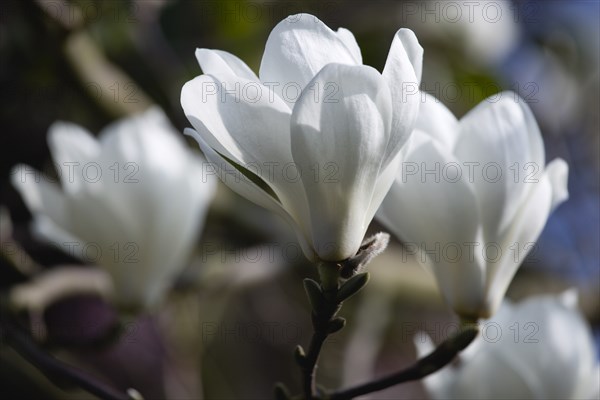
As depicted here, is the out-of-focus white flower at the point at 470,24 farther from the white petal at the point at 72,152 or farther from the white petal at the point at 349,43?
the white petal at the point at 349,43

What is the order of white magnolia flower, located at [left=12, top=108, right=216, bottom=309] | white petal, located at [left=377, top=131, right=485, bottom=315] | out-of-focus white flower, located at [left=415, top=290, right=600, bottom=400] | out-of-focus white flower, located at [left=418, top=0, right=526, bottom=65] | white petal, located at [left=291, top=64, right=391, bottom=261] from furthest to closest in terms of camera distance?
out-of-focus white flower, located at [left=418, top=0, right=526, bottom=65] < white magnolia flower, located at [left=12, top=108, right=216, bottom=309] < out-of-focus white flower, located at [left=415, top=290, right=600, bottom=400] < white petal, located at [left=377, top=131, right=485, bottom=315] < white petal, located at [left=291, top=64, right=391, bottom=261]

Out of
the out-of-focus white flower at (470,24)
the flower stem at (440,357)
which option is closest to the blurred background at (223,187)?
the out-of-focus white flower at (470,24)

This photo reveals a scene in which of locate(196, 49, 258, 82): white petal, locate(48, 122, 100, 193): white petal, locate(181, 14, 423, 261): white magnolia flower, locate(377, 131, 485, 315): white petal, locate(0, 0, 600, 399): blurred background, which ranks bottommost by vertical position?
locate(0, 0, 600, 399): blurred background

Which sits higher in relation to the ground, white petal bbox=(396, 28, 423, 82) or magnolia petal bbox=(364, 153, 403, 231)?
white petal bbox=(396, 28, 423, 82)

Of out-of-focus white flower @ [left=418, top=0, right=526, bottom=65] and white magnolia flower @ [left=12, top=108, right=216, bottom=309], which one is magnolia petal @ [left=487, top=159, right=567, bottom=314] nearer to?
white magnolia flower @ [left=12, top=108, right=216, bottom=309]

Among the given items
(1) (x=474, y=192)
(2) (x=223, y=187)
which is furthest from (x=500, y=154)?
(2) (x=223, y=187)

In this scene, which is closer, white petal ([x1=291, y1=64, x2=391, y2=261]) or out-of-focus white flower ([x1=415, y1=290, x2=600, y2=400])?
white petal ([x1=291, y1=64, x2=391, y2=261])

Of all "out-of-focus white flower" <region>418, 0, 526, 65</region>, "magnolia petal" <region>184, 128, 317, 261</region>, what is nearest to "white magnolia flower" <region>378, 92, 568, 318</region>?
"magnolia petal" <region>184, 128, 317, 261</region>

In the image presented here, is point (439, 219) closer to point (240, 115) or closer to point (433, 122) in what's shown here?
point (433, 122)
